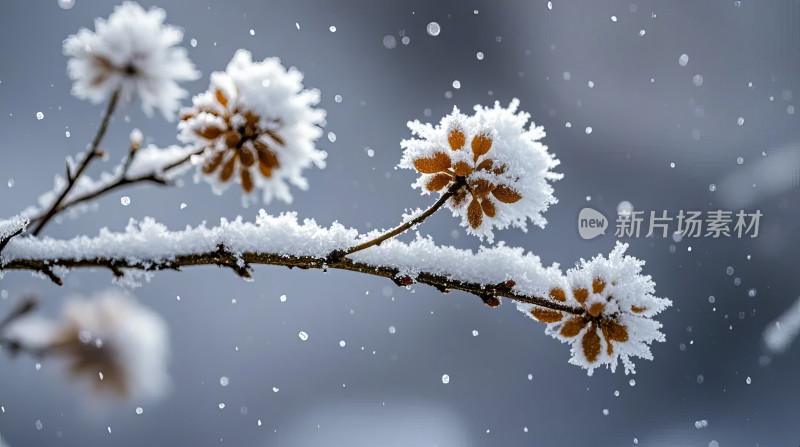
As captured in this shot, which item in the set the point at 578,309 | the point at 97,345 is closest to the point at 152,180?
the point at 578,309

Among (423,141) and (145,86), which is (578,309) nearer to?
(423,141)

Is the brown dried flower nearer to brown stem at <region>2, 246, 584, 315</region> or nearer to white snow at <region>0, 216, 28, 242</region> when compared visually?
brown stem at <region>2, 246, 584, 315</region>

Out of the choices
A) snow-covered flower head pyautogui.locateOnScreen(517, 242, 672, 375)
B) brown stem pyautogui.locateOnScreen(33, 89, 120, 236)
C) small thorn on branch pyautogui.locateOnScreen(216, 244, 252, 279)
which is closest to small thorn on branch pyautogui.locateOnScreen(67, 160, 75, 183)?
brown stem pyautogui.locateOnScreen(33, 89, 120, 236)

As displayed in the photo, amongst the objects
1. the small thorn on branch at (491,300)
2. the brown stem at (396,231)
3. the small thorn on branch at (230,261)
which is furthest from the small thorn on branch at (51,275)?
the small thorn on branch at (491,300)

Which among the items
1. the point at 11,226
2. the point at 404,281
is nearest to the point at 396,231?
the point at 404,281

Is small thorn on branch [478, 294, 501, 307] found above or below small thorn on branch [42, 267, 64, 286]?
above

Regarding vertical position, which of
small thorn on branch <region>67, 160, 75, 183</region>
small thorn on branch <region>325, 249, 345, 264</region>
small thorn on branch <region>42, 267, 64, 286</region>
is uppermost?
small thorn on branch <region>325, 249, 345, 264</region>
